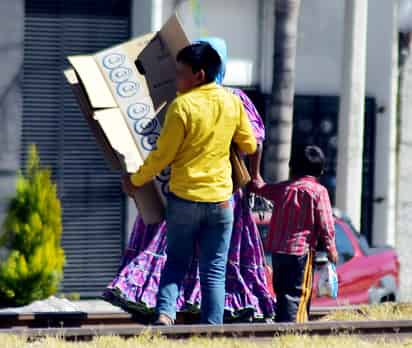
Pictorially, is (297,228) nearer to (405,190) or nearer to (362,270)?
(405,190)

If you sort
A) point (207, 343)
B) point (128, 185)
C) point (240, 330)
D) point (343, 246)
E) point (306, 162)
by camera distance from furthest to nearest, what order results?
point (343, 246)
point (306, 162)
point (128, 185)
point (240, 330)
point (207, 343)

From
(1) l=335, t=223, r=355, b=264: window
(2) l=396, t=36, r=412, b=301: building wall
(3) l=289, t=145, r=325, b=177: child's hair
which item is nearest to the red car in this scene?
(1) l=335, t=223, r=355, b=264: window

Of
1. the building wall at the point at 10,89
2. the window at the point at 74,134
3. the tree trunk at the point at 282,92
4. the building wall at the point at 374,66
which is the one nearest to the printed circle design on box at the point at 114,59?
the tree trunk at the point at 282,92

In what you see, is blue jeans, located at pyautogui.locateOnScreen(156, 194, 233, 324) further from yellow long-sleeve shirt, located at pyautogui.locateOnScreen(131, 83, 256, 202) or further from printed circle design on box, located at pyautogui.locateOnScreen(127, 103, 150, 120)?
printed circle design on box, located at pyautogui.locateOnScreen(127, 103, 150, 120)

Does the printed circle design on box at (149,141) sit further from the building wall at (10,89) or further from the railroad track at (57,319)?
the building wall at (10,89)

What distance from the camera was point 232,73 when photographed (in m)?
16.3

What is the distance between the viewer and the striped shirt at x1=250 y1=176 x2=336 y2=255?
322 inches

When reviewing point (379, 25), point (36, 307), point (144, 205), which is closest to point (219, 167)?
point (144, 205)

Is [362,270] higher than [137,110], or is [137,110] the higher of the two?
[137,110]

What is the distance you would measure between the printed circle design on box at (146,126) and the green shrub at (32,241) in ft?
19.7

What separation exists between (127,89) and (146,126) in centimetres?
26

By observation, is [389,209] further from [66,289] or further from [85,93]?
[85,93]

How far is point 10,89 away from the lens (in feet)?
50.3

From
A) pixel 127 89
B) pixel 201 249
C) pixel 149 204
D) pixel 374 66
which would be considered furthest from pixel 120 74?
pixel 374 66
